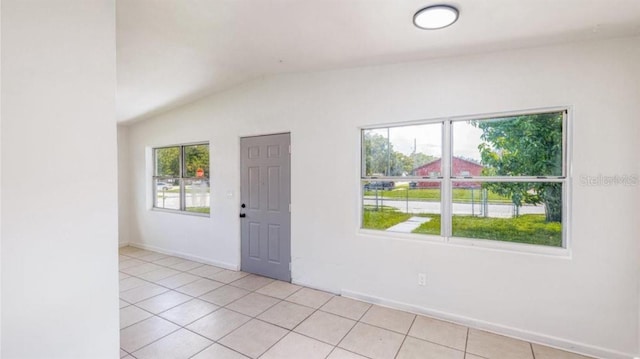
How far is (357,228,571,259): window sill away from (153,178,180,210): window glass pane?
3631mm

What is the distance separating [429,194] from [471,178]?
426mm

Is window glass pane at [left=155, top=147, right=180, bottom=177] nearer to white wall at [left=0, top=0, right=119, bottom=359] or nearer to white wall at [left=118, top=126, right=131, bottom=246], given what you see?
white wall at [left=118, top=126, right=131, bottom=246]

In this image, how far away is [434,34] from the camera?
7.91 feet

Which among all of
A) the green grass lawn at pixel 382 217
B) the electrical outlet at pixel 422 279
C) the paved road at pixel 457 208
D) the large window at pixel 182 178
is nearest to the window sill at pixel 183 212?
the large window at pixel 182 178

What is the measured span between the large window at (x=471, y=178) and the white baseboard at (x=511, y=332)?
2.53 ft

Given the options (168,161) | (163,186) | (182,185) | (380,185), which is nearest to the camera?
(380,185)

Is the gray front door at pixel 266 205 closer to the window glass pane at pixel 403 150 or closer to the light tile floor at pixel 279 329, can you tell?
the light tile floor at pixel 279 329

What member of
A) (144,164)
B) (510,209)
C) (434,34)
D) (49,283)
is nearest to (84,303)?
(49,283)

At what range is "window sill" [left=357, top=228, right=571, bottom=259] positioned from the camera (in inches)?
99.1

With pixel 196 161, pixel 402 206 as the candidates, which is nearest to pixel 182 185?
pixel 196 161

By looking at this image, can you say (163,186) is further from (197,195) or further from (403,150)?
(403,150)

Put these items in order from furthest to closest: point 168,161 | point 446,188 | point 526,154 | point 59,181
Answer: point 168,161, point 446,188, point 526,154, point 59,181

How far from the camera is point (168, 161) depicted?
5.43 metres

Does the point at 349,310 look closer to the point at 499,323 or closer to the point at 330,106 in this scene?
the point at 499,323
